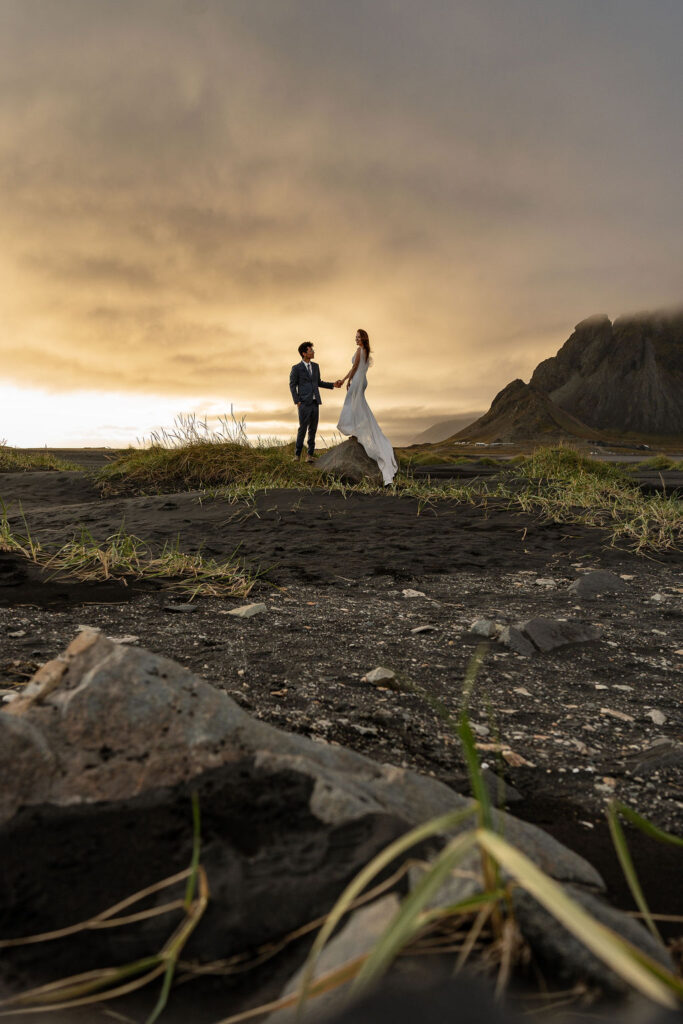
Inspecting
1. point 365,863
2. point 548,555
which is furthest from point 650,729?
point 548,555

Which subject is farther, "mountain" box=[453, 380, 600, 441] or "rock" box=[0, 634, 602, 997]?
"mountain" box=[453, 380, 600, 441]

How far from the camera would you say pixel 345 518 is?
223 inches

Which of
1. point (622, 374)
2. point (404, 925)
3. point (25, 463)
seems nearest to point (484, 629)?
point (404, 925)

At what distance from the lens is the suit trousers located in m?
10.5

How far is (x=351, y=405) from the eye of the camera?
32.2ft

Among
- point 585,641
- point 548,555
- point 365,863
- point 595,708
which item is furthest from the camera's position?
point 548,555

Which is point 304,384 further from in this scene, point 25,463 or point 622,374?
point 622,374

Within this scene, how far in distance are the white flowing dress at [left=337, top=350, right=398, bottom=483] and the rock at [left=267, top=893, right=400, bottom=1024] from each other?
803 centimetres

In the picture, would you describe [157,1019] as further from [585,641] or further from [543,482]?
[543,482]

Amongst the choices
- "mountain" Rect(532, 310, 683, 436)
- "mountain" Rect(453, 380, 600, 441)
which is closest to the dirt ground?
"mountain" Rect(453, 380, 600, 441)

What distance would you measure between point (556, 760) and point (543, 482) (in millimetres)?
6801

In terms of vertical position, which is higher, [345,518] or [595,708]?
[345,518]

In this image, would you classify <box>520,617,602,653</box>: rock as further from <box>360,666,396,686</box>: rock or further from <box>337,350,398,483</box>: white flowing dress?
<box>337,350,398,483</box>: white flowing dress

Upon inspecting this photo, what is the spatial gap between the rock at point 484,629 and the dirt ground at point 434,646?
62 mm
